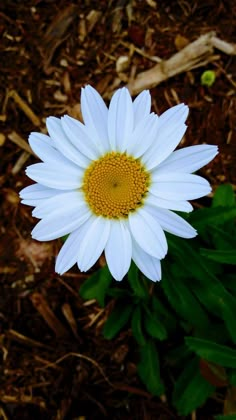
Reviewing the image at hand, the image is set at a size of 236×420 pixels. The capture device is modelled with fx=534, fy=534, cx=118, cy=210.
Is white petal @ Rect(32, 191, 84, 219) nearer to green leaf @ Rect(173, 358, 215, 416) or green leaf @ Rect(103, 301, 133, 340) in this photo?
green leaf @ Rect(103, 301, 133, 340)

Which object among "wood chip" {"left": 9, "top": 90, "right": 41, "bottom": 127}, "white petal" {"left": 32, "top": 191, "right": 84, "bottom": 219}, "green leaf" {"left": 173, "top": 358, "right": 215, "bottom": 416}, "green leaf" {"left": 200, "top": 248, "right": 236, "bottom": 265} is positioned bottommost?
"green leaf" {"left": 173, "top": 358, "right": 215, "bottom": 416}

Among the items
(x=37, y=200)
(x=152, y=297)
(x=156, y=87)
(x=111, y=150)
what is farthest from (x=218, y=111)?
(x=37, y=200)

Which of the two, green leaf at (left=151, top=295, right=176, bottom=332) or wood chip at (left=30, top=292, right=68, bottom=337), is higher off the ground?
wood chip at (left=30, top=292, right=68, bottom=337)

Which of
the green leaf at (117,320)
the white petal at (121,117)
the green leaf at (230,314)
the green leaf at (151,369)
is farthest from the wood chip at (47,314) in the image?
the white petal at (121,117)

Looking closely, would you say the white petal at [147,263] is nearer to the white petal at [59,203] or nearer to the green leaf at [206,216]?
the white petal at [59,203]

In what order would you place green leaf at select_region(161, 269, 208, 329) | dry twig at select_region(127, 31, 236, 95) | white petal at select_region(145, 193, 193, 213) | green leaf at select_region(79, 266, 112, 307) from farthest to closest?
1. dry twig at select_region(127, 31, 236, 95)
2. green leaf at select_region(79, 266, 112, 307)
3. green leaf at select_region(161, 269, 208, 329)
4. white petal at select_region(145, 193, 193, 213)

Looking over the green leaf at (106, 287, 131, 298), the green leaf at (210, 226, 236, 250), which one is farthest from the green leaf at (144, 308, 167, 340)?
the green leaf at (210, 226, 236, 250)

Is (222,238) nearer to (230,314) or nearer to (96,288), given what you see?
(230,314)

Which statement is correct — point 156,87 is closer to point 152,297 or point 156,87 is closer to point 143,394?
point 152,297
